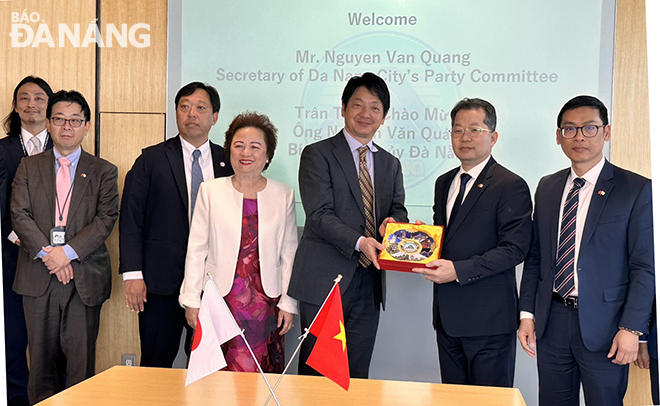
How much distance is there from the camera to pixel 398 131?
13.6 ft

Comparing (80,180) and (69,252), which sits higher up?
(80,180)

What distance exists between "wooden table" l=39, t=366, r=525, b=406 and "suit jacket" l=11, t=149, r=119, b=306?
1.50m

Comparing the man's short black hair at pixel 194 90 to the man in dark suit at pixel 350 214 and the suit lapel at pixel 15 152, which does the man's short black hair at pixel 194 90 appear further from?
the suit lapel at pixel 15 152

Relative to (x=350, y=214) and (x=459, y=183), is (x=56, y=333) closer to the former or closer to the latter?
(x=350, y=214)

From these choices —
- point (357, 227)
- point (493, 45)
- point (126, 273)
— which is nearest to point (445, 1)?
point (493, 45)

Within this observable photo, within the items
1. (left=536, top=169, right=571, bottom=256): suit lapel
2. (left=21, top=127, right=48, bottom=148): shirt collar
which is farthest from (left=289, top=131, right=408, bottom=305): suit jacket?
(left=21, top=127, right=48, bottom=148): shirt collar

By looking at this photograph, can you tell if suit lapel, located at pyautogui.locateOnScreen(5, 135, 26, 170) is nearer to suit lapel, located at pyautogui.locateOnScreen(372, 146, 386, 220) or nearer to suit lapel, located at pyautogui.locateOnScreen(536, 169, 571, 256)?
suit lapel, located at pyautogui.locateOnScreen(372, 146, 386, 220)

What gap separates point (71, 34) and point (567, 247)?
3.57 m

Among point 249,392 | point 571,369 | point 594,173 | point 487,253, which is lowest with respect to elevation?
point 571,369

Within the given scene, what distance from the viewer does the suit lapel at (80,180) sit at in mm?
3629

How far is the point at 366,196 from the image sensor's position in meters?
3.38

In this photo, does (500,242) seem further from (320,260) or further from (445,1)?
(445,1)

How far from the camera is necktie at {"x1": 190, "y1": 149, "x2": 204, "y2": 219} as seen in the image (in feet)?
12.1

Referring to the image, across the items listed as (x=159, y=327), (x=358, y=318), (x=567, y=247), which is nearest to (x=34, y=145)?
(x=159, y=327)
